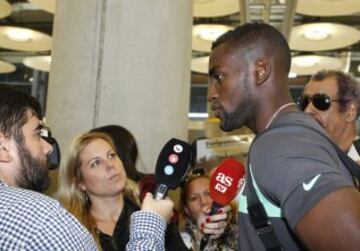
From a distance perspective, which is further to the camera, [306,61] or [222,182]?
[306,61]

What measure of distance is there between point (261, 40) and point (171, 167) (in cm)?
60

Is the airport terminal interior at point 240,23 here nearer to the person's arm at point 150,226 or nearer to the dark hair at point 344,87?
the dark hair at point 344,87

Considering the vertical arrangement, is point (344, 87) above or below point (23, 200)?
above

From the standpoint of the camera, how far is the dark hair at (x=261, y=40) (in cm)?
167

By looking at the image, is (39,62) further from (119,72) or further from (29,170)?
(29,170)

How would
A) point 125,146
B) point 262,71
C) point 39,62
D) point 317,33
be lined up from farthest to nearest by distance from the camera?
point 39,62
point 317,33
point 125,146
point 262,71

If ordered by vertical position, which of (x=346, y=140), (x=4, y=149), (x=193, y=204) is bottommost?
(x=193, y=204)

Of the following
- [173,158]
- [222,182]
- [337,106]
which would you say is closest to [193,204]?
[337,106]

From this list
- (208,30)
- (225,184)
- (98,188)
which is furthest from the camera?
(208,30)

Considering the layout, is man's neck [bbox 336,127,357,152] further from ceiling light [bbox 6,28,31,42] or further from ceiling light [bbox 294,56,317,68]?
ceiling light [bbox 294,56,317,68]

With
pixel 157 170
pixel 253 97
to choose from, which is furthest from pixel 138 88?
pixel 253 97

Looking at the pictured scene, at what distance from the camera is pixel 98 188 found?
9.82 feet

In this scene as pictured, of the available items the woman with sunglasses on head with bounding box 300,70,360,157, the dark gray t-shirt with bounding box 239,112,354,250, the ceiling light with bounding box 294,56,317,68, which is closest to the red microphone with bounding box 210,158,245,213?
the dark gray t-shirt with bounding box 239,112,354,250

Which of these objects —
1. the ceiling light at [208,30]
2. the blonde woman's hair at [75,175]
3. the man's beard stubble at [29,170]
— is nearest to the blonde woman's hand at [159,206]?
the man's beard stubble at [29,170]
